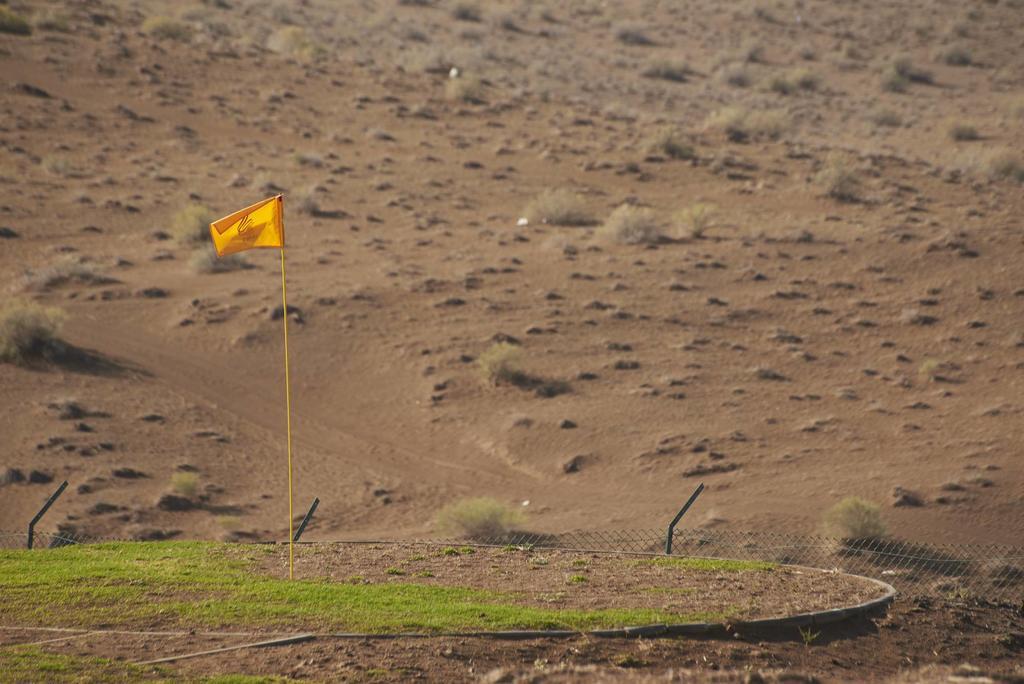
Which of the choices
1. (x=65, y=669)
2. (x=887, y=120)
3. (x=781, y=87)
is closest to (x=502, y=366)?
(x=65, y=669)

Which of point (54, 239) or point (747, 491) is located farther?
point (54, 239)

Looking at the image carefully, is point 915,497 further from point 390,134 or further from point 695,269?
point 390,134

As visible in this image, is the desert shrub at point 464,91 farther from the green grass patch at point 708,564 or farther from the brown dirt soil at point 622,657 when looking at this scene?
the brown dirt soil at point 622,657

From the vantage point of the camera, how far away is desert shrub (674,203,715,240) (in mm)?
34250

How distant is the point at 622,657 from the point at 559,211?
26.9 m

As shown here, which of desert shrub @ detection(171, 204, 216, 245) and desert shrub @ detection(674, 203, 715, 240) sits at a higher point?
desert shrub @ detection(674, 203, 715, 240)

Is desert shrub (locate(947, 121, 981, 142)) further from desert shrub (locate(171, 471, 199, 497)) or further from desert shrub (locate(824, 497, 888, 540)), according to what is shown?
desert shrub (locate(171, 471, 199, 497))

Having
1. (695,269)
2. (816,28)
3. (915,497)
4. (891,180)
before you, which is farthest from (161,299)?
(816,28)

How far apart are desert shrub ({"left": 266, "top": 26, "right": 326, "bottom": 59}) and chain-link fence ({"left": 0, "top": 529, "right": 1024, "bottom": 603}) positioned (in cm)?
3824

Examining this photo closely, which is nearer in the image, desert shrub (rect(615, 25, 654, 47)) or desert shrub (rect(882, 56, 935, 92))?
desert shrub (rect(882, 56, 935, 92))

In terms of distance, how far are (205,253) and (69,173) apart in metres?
9.71

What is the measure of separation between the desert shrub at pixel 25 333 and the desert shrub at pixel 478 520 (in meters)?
11.1

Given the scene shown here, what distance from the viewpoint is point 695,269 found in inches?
1240

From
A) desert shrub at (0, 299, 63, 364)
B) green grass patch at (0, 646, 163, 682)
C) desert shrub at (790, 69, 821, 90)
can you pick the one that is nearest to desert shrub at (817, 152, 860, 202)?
desert shrub at (790, 69, 821, 90)
